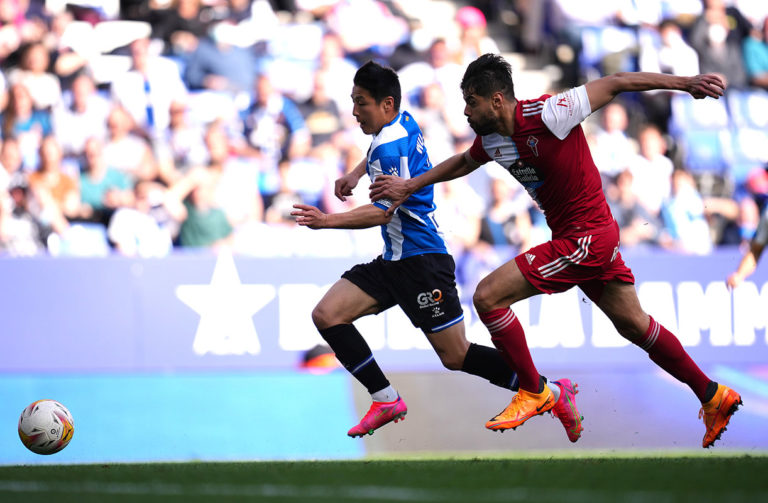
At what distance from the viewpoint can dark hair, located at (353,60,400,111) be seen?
5.94m

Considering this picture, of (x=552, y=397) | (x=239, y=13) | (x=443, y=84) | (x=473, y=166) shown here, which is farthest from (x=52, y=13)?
(x=552, y=397)

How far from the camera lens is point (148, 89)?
1149 cm

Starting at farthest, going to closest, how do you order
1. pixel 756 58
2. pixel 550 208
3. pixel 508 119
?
1. pixel 756 58
2. pixel 550 208
3. pixel 508 119

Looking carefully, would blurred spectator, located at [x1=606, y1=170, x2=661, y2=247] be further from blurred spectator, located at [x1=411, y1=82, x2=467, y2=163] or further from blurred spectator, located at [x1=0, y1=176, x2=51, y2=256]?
blurred spectator, located at [x1=0, y1=176, x2=51, y2=256]

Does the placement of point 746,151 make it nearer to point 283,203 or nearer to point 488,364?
point 283,203

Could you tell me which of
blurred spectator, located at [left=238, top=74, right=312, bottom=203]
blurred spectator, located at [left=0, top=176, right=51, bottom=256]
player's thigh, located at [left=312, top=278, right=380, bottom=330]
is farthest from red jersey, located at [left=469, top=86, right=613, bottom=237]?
blurred spectator, located at [left=0, top=176, right=51, bottom=256]

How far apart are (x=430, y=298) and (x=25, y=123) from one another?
6.70 m

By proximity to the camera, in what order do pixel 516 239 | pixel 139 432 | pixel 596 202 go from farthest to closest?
1. pixel 516 239
2. pixel 139 432
3. pixel 596 202

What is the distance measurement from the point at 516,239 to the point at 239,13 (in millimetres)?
4380

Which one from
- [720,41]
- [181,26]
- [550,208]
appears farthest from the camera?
[720,41]

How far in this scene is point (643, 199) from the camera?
1112 cm

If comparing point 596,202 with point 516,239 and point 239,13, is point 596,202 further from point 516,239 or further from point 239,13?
point 239,13

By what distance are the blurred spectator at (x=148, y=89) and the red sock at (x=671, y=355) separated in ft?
22.4

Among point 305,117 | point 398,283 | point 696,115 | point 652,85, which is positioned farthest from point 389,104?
point 696,115
